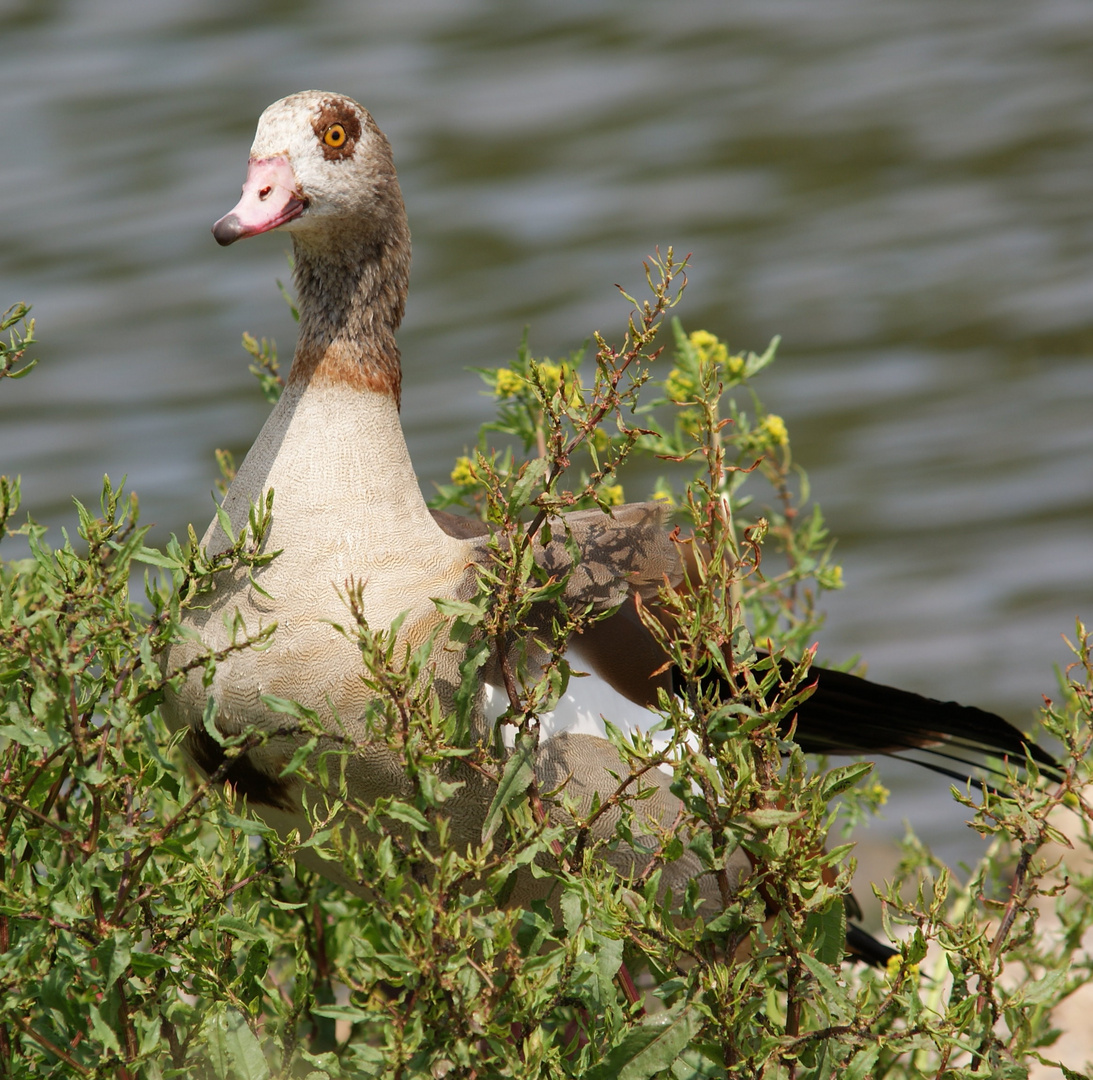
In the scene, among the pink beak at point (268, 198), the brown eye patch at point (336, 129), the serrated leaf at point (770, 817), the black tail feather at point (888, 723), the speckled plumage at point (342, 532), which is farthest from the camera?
the black tail feather at point (888, 723)

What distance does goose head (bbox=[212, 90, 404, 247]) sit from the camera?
9.88ft

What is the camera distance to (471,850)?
192 centimetres

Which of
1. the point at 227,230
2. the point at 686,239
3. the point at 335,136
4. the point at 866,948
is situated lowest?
the point at 866,948

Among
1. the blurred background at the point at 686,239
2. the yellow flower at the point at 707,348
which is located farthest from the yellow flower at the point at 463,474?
the blurred background at the point at 686,239

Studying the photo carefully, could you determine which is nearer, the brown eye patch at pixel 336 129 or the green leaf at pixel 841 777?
the green leaf at pixel 841 777

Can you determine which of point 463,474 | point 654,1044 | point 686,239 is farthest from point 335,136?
point 686,239

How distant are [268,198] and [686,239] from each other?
23.3ft

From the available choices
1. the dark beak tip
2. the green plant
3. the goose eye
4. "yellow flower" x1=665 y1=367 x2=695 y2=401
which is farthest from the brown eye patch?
the green plant

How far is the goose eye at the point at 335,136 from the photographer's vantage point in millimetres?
3115

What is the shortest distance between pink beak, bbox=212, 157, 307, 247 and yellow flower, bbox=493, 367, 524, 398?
64cm

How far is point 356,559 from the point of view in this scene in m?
2.82

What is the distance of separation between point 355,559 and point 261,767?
435mm

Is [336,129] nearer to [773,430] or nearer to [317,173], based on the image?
[317,173]

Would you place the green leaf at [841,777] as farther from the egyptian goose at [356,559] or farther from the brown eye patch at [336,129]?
the brown eye patch at [336,129]
